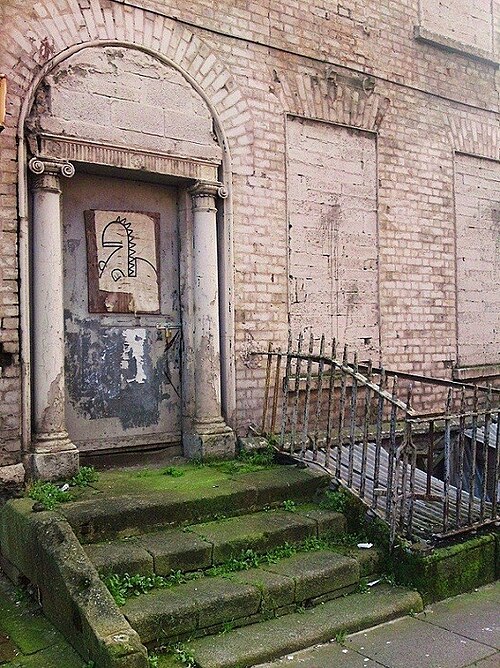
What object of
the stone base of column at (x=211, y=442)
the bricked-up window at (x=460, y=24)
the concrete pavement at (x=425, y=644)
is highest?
the bricked-up window at (x=460, y=24)

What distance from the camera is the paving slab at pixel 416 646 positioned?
3990 mm

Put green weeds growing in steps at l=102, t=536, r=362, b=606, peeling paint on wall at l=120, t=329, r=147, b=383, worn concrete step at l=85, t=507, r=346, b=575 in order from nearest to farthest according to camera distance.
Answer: green weeds growing in steps at l=102, t=536, r=362, b=606 < worn concrete step at l=85, t=507, r=346, b=575 < peeling paint on wall at l=120, t=329, r=147, b=383

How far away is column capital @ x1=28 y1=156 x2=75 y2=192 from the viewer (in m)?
5.47

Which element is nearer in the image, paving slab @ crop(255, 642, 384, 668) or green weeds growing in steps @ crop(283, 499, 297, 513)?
paving slab @ crop(255, 642, 384, 668)

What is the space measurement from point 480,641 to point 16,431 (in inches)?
141

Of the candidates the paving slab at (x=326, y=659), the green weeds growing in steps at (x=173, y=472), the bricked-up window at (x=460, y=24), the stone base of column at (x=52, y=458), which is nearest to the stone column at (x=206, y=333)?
the green weeds growing in steps at (x=173, y=472)

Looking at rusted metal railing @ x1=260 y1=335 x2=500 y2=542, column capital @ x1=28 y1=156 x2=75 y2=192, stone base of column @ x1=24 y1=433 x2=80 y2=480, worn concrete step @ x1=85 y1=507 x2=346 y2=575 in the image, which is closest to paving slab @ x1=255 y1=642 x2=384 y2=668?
worn concrete step @ x1=85 y1=507 x2=346 y2=575

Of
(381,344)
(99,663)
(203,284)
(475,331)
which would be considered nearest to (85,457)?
(203,284)

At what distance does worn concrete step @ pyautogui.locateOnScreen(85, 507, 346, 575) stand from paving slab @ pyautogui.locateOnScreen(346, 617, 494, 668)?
3.02 feet

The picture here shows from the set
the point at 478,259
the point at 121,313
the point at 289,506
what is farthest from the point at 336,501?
the point at 478,259

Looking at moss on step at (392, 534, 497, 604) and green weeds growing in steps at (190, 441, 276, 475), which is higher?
green weeds growing in steps at (190, 441, 276, 475)

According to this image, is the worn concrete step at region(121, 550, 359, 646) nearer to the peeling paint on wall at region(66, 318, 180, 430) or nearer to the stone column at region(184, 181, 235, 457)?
the stone column at region(184, 181, 235, 457)

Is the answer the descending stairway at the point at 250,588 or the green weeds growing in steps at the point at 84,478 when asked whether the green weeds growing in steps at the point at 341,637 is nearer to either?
the descending stairway at the point at 250,588

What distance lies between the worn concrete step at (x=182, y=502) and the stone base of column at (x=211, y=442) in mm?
520
